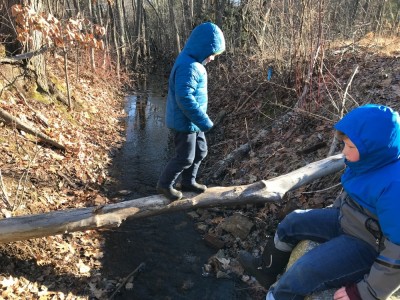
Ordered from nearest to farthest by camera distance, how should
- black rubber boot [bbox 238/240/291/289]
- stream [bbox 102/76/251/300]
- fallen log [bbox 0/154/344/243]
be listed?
black rubber boot [bbox 238/240/291/289], fallen log [bbox 0/154/344/243], stream [bbox 102/76/251/300]

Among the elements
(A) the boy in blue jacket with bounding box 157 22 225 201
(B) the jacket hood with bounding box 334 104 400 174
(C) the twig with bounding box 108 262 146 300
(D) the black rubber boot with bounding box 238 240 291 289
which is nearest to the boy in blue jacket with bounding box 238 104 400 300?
(B) the jacket hood with bounding box 334 104 400 174

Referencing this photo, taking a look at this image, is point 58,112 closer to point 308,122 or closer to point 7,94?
point 7,94

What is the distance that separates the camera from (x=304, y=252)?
327 cm

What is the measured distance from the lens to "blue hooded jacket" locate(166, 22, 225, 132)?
385 cm

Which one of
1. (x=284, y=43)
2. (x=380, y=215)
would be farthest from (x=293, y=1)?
(x=380, y=215)

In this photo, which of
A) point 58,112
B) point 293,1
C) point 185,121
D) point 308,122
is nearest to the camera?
point 185,121

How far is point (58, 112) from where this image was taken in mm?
8492

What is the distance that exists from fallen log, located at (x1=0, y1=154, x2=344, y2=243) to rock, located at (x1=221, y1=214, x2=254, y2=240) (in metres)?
0.90

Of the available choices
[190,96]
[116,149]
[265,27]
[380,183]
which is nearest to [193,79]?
[190,96]

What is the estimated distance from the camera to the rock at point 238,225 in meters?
5.54

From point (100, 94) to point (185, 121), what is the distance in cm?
1043

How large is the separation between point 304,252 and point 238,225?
94.4 inches

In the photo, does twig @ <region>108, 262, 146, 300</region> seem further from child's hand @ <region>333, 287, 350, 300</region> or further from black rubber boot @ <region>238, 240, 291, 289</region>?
child's hand @ <region>333, 287, 350, 300</region>

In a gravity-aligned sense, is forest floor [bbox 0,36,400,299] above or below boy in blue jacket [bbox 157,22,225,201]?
below
